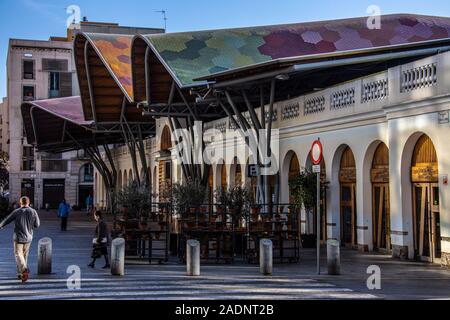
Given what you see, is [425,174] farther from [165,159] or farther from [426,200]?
[165,159]

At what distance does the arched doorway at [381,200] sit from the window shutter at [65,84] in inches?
2952

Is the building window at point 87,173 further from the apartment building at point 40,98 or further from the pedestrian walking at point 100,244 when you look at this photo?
the pedestrian walking at point 100,244

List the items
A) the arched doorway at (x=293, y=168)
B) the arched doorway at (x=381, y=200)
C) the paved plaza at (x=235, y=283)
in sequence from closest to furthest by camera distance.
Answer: the paved plaza at (x=235, y=283) < the arched doorway at (x=381, y=200) < the arched doorway at (x=293, y=168)

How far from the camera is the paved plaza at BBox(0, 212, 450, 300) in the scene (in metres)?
13.1

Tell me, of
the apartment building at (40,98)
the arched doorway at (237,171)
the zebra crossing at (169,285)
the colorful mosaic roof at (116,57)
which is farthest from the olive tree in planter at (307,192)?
the apartment building at (40,98)

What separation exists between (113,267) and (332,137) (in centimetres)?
1130

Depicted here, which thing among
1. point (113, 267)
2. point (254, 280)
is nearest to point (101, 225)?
point (113, 267)

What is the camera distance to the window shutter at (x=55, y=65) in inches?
3612

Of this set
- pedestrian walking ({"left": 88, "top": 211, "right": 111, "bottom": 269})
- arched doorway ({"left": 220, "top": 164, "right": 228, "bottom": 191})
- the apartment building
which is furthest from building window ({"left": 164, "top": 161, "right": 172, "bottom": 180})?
the apartment building

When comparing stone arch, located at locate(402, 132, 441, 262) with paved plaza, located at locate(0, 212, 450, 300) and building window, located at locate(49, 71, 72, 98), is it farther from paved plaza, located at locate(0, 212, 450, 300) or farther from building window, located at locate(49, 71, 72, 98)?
building window, located at locate(49, 71, 72, 98)

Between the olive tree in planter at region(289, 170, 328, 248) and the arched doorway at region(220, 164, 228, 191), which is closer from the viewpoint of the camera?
the olive tree in planter at region(289, 170, 328, 248)

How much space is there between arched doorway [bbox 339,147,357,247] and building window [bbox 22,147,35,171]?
2830 inches
